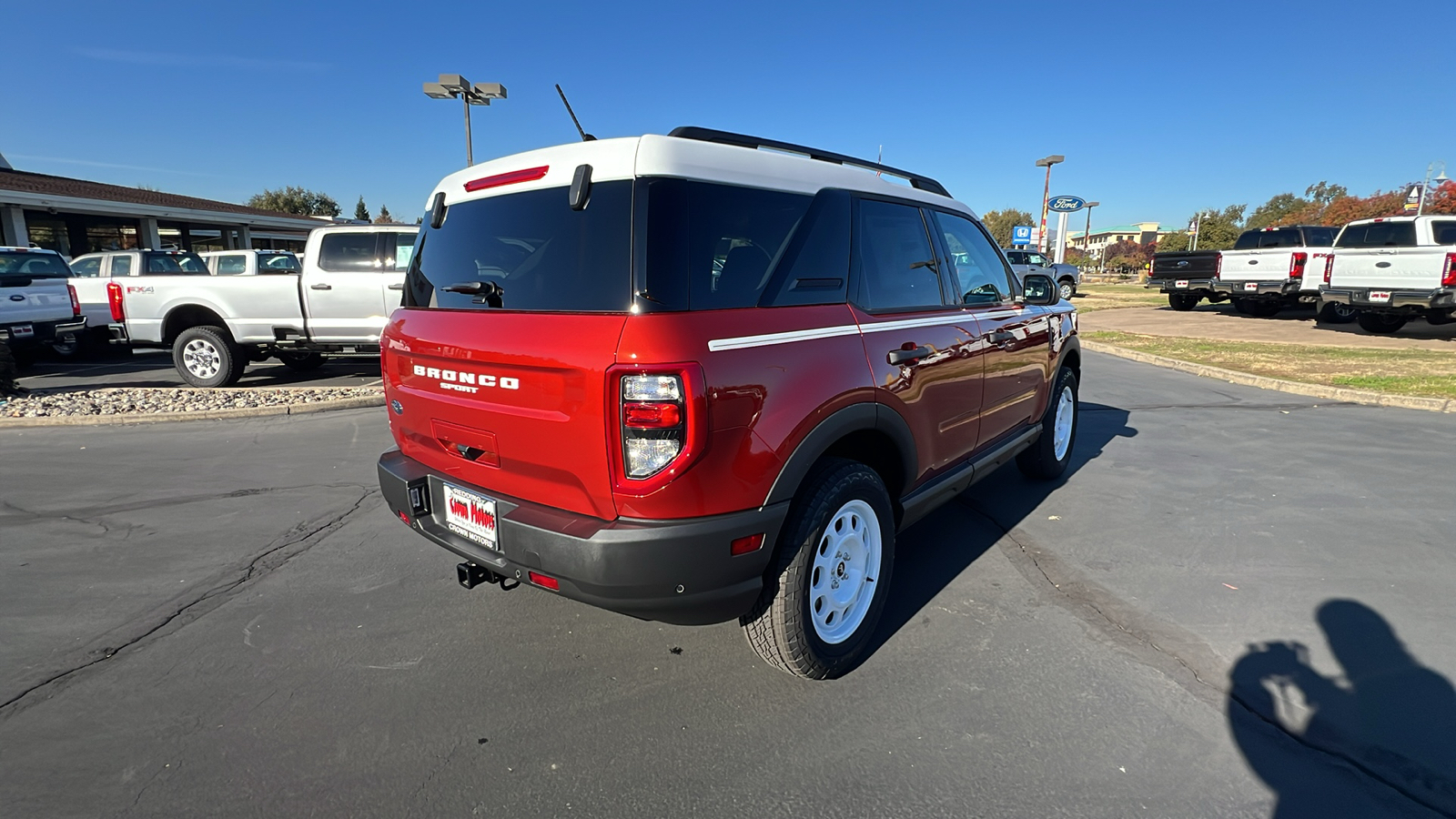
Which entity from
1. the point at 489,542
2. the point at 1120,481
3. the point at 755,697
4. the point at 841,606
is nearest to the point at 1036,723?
the point at 841,606

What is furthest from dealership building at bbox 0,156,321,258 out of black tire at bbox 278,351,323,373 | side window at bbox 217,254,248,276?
black tire at bbox 278,351,323,373

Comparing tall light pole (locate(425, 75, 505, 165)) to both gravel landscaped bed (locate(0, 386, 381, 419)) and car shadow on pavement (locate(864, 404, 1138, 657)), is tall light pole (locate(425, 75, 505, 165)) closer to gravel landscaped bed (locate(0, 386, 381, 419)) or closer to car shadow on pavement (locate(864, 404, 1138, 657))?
gravel landscaped bed (locate(0, 386, 381, 419))

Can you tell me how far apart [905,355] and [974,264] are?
134cm

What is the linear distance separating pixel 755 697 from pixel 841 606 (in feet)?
1.61

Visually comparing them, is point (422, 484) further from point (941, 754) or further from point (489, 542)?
point (941, 754)

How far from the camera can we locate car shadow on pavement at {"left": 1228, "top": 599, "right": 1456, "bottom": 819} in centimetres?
216

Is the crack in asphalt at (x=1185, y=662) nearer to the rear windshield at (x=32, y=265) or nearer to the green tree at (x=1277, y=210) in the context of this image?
the rear windshield at (x=32, y=265)

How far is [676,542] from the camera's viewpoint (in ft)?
7.25

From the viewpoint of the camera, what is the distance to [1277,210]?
63.2m

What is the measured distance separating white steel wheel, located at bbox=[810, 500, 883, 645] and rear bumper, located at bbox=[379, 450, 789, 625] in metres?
0.37

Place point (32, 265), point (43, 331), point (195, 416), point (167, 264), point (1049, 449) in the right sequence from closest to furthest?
point (1049, 449)
point (195, 416)
point (43, 331)
point (32, 265)
point (167, 264)

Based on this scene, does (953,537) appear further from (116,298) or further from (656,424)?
(116,298)

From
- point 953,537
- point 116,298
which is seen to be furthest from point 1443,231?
point 116,298

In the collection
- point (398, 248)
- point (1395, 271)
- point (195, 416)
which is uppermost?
point (398, 248)
